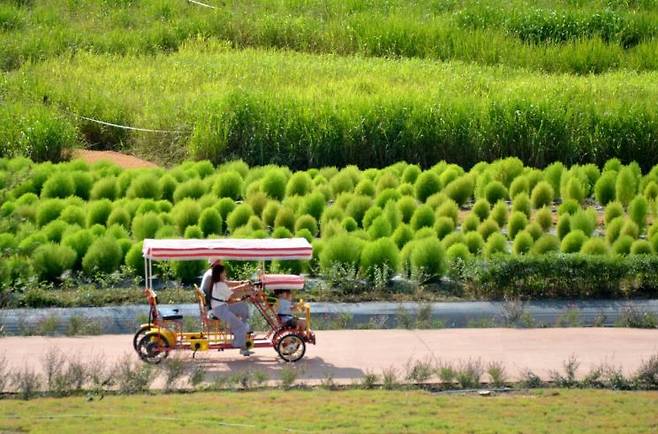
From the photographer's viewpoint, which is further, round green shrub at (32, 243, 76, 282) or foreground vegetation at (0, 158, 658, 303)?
round green shrub at (32, 243, 76, 282)

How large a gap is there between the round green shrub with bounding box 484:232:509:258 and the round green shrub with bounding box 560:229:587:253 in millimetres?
713

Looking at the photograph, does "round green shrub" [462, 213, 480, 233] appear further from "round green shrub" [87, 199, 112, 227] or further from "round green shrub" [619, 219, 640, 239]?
"round green shrub" [87, 199, 112, 227]

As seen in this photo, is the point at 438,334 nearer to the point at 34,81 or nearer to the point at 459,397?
the point at 459,397

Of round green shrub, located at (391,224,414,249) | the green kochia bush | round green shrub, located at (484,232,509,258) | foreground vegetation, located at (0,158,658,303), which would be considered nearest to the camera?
foreground vegetation, located at (0,158,658,303)

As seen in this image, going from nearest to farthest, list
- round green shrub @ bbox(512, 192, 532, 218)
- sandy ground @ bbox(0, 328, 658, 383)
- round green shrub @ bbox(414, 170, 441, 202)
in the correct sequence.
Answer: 1. sandy ground @ bbox(0, 328, 658, 383)
2. round green shrub @ bbox(512, 192, 532, 218)
3. round green shrub @ bbox(414, 170, 441, 202)

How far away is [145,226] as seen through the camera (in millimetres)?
17250

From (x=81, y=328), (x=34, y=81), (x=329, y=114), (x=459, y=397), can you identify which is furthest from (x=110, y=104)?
(x=459, y=397)

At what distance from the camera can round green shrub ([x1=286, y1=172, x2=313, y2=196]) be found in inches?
777

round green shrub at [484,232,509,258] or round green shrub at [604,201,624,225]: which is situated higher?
round green shrub at [604,201,624,225]

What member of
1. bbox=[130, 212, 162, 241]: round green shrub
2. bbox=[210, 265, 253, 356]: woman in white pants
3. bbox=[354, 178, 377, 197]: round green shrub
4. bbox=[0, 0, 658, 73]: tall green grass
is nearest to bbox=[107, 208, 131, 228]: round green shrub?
bbox=[130, 212, 162, 241]: round green shrub

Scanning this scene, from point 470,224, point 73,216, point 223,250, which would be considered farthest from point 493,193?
point 223,250

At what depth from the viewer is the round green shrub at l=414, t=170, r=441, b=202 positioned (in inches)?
787

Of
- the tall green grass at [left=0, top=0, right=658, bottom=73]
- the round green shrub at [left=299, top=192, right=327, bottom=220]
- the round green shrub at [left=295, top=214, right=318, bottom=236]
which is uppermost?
the tall green grass at [left=0, top=0, right=658, bottom=73]

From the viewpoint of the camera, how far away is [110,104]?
2581cm
